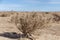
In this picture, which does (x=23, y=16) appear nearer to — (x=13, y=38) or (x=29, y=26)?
(x=29, y=26)

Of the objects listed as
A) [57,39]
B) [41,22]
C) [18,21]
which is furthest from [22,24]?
[57,39]

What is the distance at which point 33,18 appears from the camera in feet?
77.8

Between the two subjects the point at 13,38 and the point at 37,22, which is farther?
the point at 37,22

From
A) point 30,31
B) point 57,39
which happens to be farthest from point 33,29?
point 57,39

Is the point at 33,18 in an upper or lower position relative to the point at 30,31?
upper

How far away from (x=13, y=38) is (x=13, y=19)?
2.53m

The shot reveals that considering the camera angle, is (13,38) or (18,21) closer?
(13,38)

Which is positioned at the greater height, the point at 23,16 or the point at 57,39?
the point at 23,16

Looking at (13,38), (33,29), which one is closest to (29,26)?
(33,29)

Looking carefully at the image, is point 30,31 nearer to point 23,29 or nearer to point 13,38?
point 23,29

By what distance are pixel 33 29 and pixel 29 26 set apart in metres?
0.75

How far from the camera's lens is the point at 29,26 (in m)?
23.8

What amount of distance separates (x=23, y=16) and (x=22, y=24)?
2.94 ft

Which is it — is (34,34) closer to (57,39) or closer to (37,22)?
(37,22)
